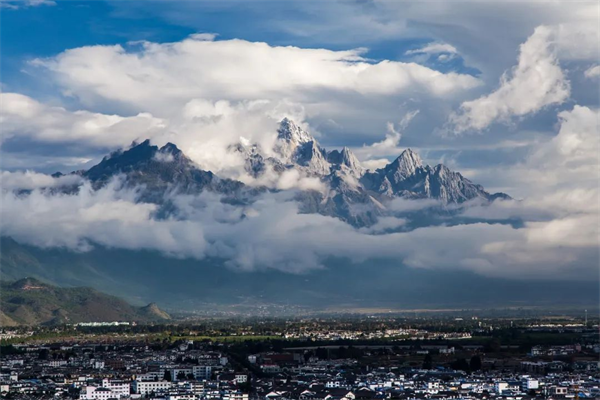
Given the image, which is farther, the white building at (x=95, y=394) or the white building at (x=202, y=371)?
the white building at (x=202, y=371)

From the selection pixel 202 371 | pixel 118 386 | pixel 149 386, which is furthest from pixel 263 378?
pixel 118 386

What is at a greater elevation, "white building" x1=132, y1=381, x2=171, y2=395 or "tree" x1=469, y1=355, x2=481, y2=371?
"tree" x1=469, y1=355, x2=481, y2=371

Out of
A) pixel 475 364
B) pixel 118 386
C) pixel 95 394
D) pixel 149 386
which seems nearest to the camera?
pixel 95 394

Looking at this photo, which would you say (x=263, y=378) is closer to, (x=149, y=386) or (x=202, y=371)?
(x=202, y=371)

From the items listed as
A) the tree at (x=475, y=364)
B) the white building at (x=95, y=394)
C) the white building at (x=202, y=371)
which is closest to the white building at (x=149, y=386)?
the white building at (x=95, y=394)

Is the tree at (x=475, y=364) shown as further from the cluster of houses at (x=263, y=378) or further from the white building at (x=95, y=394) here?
the white building at (x=95, y=394)

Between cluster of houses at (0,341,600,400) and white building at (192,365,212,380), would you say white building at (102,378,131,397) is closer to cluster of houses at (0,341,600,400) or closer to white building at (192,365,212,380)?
cluster of houses at (0,341,600,400)

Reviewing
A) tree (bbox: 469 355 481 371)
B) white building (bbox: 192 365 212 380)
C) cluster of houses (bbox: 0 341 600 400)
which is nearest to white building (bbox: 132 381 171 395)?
cluster of houses (bbox: 0 341 600 400)

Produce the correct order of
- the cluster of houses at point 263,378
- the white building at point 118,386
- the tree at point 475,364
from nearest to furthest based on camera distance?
the cluster of houses at point 263,378 < the white building at point 118,386 < the tree at point 475,364

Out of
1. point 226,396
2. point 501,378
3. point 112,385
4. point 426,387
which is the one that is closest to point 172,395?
point 226,396

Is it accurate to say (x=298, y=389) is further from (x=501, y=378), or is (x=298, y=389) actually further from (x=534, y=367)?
(x=534, y=367)

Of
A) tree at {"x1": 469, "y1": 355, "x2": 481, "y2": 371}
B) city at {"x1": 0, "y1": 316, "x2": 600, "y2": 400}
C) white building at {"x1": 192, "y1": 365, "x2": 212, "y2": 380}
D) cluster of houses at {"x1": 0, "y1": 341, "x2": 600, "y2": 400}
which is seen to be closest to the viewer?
cluster of houses at {"x1": 0, "y1": 341, "x2": 600, "y2": 400}
